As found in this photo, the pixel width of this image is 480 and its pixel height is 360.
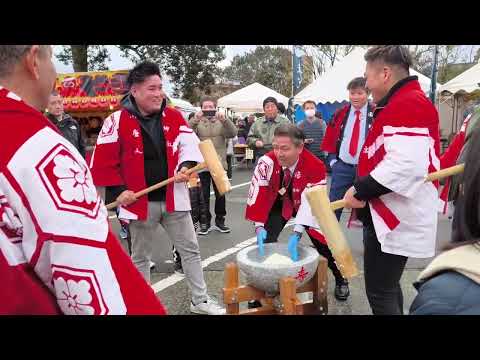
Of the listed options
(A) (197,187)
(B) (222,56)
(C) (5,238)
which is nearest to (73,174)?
(C) (5,238)

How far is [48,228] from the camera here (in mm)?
913

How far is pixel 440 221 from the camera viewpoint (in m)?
6.02

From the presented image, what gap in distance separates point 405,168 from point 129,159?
Result: 1822 mm

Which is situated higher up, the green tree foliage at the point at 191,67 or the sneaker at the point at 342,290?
the green tree foliage at the point at 191,67

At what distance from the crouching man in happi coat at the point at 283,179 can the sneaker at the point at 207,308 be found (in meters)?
0.28

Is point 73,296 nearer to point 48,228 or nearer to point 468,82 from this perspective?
point 48,228

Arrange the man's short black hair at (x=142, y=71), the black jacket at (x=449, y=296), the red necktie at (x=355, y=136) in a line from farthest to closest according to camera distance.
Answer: the red necktie at (x=355, y=136) < the man's short black hair at (x=142, y=71) < the black jacket at (x=449, y=296)

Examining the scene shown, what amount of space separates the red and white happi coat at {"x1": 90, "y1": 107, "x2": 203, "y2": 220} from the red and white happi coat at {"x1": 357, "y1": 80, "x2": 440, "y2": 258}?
138 cm

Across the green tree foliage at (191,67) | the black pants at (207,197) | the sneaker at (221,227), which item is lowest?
the sneaker at (221,227)

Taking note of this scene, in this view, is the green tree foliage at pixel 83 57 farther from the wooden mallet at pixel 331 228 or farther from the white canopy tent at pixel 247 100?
the wooden mallet at pixel 331 228

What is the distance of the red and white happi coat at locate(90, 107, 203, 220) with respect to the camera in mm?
2904

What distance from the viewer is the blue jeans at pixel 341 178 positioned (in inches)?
160

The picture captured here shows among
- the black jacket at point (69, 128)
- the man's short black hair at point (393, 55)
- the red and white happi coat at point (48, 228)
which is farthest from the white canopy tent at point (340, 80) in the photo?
the red and white happi coat at point (48, 228)

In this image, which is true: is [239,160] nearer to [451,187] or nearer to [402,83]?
[451,187]
